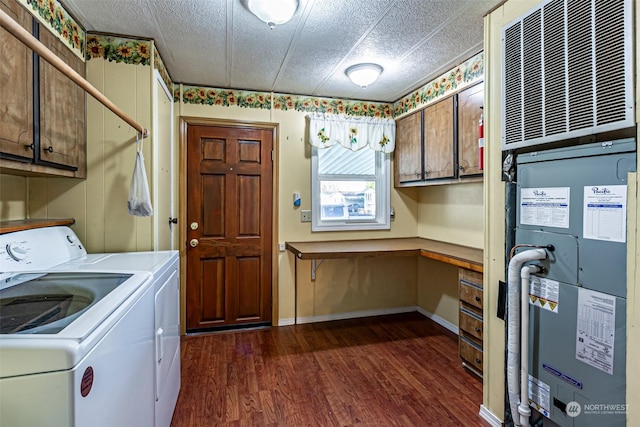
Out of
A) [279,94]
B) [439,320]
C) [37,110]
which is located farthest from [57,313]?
[439,320]

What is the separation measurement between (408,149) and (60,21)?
2830mm

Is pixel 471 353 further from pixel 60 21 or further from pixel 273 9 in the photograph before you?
pixel 60 21

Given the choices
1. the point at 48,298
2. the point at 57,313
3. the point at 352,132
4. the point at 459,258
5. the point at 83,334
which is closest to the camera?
the point at 83,334

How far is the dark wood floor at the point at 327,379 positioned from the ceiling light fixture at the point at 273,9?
7.51ft

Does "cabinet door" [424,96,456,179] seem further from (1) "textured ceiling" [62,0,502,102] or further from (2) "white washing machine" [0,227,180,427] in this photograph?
(2) "white washing machine" [0,227,180,427]

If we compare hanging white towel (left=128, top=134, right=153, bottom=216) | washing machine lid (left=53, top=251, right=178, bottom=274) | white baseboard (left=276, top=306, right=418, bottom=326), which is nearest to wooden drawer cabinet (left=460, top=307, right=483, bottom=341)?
white baseboard (left=276, top=306, right=418, bottom=326)

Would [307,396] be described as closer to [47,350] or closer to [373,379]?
[373,379]

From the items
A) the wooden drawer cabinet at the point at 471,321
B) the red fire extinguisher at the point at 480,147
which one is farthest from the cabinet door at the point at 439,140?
the wooden drawer cabinet at the point at 471,321

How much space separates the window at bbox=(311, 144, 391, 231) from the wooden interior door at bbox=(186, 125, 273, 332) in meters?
0.52

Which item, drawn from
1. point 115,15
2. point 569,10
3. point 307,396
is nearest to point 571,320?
point 569,10

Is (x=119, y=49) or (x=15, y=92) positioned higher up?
(x=119, y=49)

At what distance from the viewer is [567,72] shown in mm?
1318

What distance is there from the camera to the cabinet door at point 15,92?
133cm

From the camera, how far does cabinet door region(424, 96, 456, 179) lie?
266 centimetres
